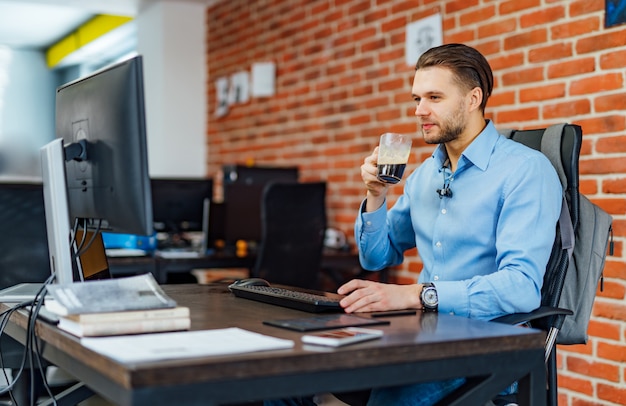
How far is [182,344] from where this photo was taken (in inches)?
50.5

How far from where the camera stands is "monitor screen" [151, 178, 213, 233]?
436cm

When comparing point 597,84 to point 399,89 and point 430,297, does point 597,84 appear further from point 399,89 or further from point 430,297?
point 430,297

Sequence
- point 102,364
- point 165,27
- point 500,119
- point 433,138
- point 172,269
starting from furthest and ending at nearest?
1. point 165,27
2. point 172,269
3. point 500,119
4. point 433,138
5. point 102,364

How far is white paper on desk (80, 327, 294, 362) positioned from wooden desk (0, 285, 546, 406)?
20 mm

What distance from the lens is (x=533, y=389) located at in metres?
1.48

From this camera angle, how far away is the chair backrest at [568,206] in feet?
6.47

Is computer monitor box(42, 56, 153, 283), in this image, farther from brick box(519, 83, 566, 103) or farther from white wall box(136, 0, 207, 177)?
white wall box(136, 0, 207, 177)

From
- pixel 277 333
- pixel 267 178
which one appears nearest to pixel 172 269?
pixel 267 178

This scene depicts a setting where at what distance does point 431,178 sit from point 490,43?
1.42 m

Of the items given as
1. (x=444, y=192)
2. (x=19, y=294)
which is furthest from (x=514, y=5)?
(x=19, y=294)

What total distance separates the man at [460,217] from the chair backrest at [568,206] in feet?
0.18

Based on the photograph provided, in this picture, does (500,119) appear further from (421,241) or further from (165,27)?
(165,27)

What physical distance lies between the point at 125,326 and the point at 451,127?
111 centimetres

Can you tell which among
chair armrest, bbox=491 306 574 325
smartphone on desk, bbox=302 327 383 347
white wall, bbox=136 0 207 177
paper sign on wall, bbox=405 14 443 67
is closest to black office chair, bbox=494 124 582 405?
chair armrest, bbox=491 306 574 325
